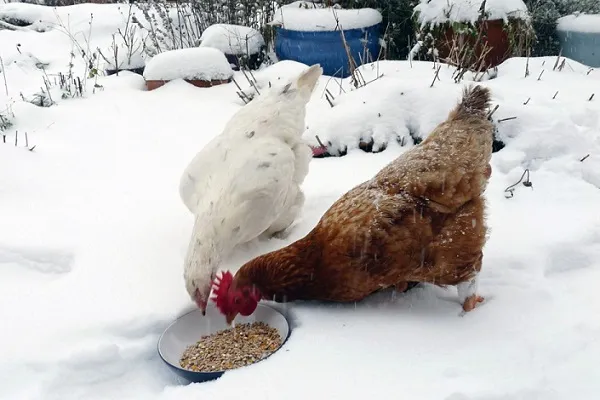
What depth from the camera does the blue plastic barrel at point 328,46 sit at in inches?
219

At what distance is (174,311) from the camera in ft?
7.31

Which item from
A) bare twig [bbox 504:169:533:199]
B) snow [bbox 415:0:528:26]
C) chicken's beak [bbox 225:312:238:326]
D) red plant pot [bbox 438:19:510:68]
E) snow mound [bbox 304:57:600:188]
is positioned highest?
snow [bbox 415:0:528:26]

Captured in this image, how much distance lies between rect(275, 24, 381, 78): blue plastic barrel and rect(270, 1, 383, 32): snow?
0.15 feet

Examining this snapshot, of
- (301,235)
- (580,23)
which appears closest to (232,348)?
(301,235)

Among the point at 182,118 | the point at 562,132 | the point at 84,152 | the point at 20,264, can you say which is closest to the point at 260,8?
the point at 182,118

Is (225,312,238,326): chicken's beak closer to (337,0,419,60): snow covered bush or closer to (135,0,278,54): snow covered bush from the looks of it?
(337,0,419,60): snow covered bush

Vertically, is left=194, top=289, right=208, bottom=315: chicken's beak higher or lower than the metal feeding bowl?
higher

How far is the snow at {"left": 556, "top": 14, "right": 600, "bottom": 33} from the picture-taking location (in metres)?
5.49

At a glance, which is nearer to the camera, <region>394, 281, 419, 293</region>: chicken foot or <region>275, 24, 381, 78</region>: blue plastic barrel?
<region>394, 281, 419, 293</region>: chicken foot

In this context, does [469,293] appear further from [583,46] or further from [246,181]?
[583,46]

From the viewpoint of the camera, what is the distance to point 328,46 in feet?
18.4

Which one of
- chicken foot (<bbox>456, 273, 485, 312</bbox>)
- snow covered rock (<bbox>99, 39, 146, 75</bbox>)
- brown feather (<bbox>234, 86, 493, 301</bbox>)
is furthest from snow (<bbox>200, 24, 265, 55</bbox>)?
chicken foot (<bbox>456, 273, 485, 312</bbox>)

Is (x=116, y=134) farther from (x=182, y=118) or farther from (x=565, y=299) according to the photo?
(x=565, y=299)

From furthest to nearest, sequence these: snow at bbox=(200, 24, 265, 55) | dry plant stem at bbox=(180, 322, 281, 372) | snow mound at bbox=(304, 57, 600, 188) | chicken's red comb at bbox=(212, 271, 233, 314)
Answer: snow at bbox=(200, 24, 265, 55) < snow mound at bbox=(304, 57, 600, 188) < chicken's red comb at bbox=(212, 271, 233, 314) < dry plant stem at bbox=(180, 322, 281, 372)
